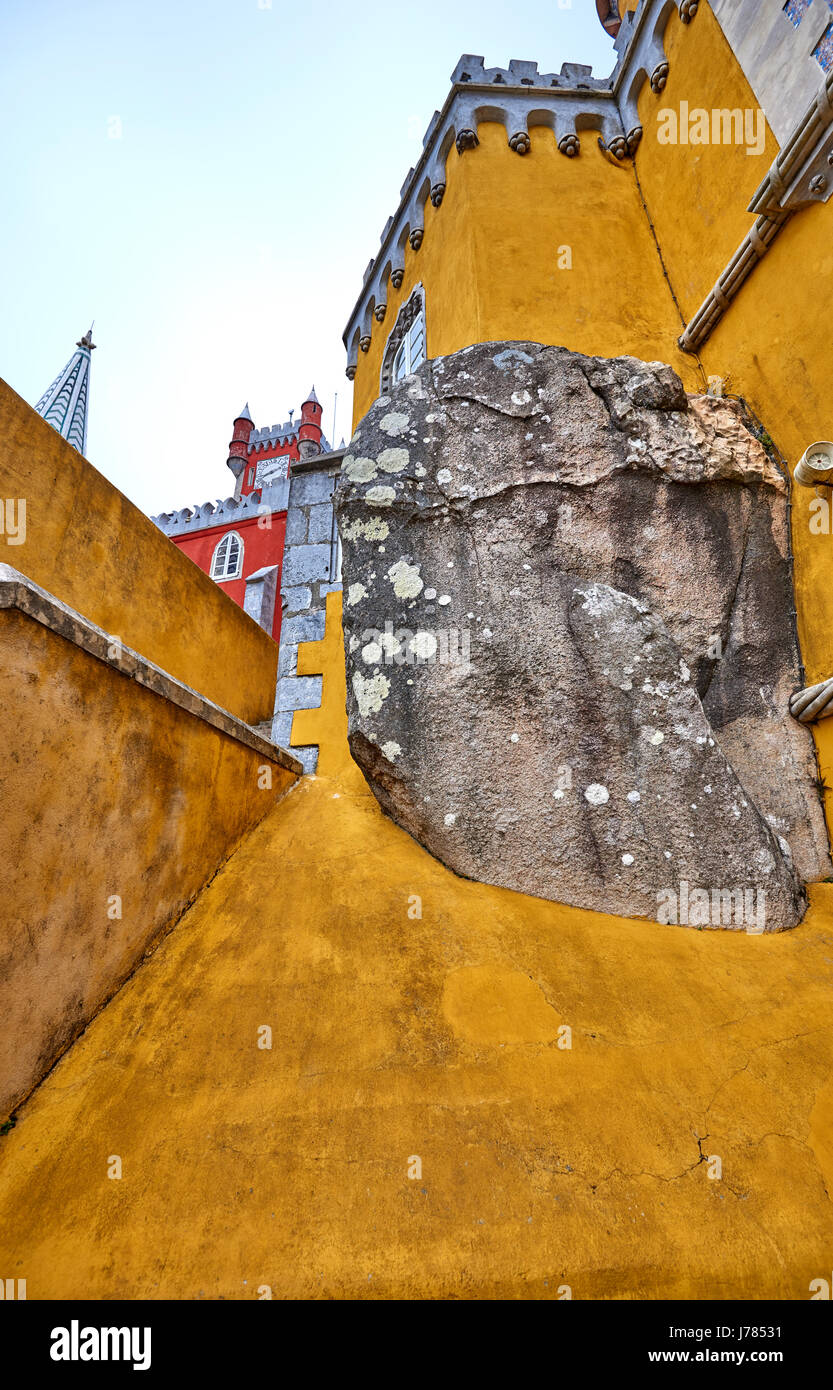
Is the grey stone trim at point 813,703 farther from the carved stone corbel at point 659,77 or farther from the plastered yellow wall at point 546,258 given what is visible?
the carved stone corbel at point 659,77

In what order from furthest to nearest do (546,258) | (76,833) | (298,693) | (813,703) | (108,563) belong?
(298,693) < (546,258) < (108,563) < (813,703) < (76,833)

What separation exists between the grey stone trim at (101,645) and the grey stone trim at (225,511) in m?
15.6

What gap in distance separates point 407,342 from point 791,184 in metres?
3.75

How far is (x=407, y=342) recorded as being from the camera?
652 centimetres

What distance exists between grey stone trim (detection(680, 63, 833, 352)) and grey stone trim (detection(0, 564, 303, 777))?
13.6 ft

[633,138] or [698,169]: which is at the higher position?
[633,138]

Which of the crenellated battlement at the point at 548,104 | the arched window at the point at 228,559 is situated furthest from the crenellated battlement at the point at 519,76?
the arched window at the point at 228,559

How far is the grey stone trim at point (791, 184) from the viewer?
332 cm

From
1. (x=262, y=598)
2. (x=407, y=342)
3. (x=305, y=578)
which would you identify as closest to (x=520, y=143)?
(x=407, y=342)

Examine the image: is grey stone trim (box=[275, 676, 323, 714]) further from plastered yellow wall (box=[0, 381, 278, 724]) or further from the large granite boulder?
the large granite boulder

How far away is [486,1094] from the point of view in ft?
6.28

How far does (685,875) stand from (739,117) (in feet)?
15.9

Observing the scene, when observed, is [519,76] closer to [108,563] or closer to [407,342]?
[407,342]
